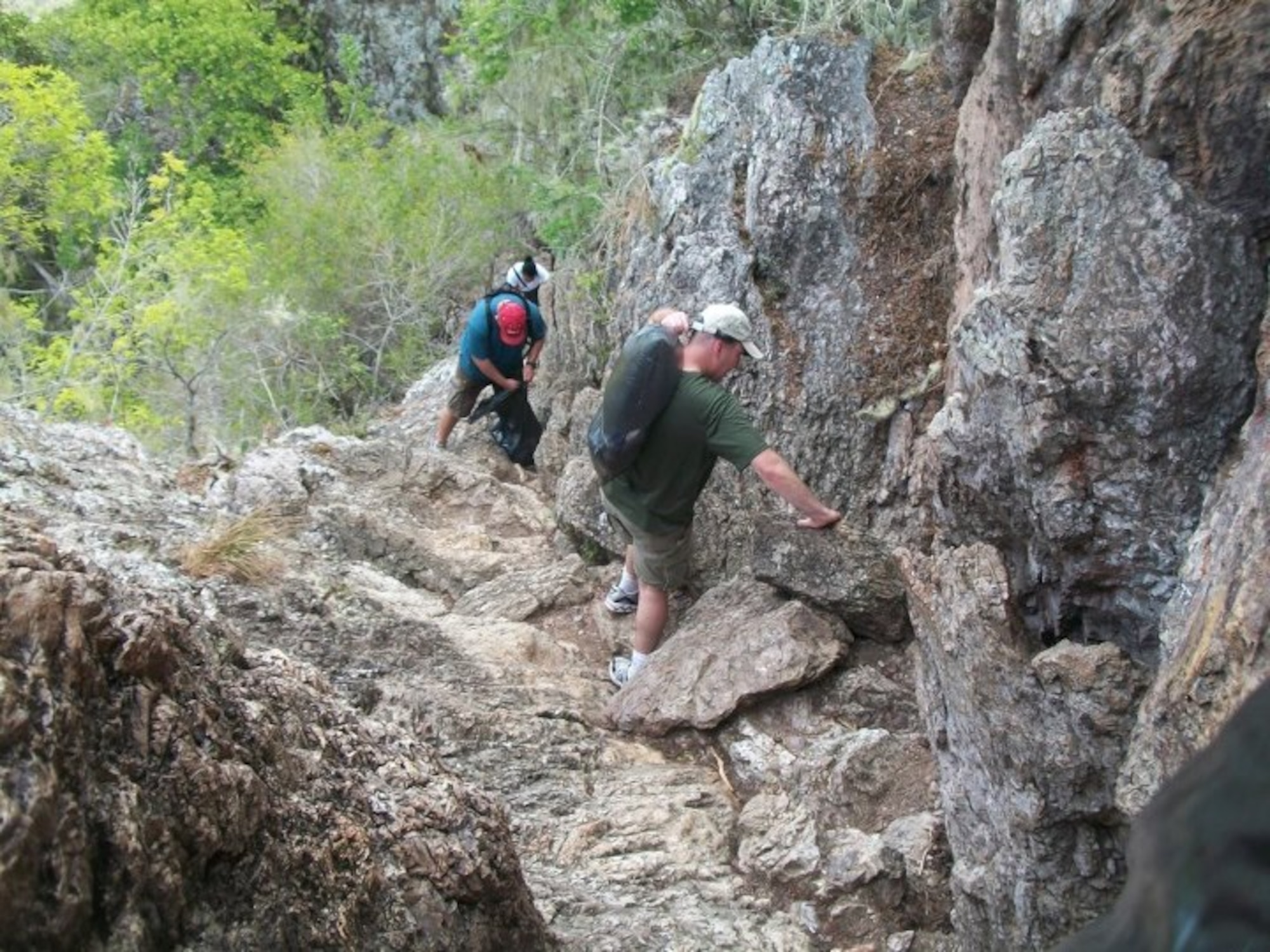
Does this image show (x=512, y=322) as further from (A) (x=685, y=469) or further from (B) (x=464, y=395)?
(A) (x=685, y=469)

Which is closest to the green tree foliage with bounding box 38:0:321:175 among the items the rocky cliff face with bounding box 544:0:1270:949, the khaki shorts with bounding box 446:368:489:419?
the khaki shorts with bounding box 446:368:489:419

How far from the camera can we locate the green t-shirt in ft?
19.1

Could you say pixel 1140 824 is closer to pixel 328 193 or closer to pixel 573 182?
pixel 573 182

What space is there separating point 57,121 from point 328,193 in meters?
4.44

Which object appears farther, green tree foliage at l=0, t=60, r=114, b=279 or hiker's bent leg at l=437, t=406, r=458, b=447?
green tree foliage at l=0, t=60, r=114, b=279

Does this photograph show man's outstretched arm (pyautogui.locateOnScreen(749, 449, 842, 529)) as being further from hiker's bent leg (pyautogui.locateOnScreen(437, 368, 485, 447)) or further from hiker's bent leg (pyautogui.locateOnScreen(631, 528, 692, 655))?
hiker's bent leg (pyautogui.locateOnScreen(437, 368, 485, 447))

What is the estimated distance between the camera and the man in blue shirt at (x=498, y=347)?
10336mm

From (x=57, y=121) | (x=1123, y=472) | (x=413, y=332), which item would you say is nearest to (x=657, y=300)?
(x=1123, y=472)

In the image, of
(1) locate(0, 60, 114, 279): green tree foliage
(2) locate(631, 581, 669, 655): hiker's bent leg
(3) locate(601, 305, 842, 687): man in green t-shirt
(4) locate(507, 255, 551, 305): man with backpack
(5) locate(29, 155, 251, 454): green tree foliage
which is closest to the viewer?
(3) locate(601, 305, 842, 687): man in green t-shirt

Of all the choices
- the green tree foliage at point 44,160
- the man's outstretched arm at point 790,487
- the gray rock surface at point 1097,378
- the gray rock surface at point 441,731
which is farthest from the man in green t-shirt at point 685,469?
the green tree foliage at point 44,160

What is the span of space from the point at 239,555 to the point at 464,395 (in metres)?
4.64

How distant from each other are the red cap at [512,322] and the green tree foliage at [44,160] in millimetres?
11481

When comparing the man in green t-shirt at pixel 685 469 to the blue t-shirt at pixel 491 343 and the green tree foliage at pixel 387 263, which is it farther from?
the green tree foliage at pixel 387 263

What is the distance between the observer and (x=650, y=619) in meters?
6.36
